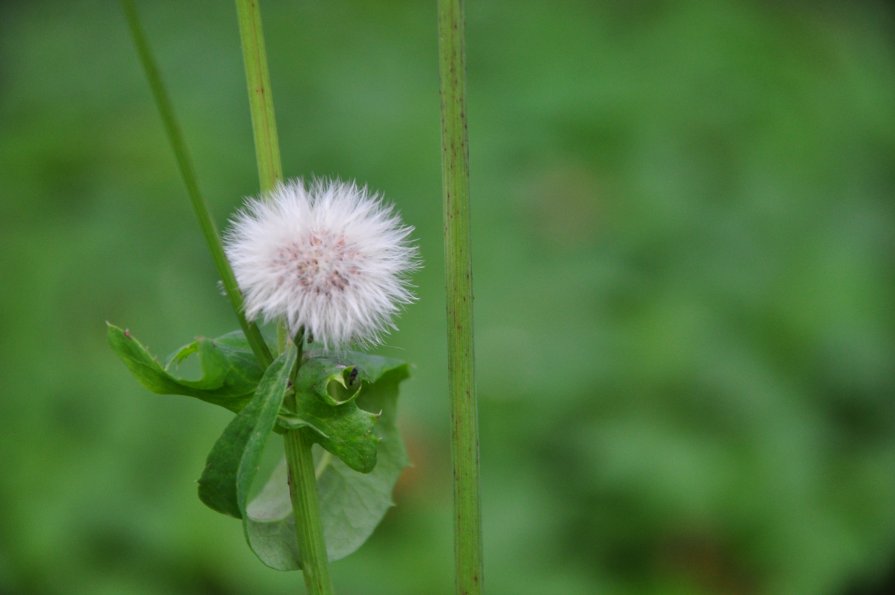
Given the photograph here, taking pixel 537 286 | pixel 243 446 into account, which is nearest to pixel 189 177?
pixel 243 446

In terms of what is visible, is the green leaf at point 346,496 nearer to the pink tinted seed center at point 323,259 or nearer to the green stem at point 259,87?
the pink tinted seed center at point 323,259

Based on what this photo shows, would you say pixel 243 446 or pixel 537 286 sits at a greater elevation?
pixel 537 286

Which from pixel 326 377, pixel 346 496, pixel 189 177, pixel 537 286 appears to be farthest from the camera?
pixel 537 286

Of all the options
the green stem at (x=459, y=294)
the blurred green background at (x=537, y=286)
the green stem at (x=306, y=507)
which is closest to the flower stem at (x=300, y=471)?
the green stem at (x=306, y=507)

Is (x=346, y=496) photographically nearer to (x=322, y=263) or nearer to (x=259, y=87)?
(x=322, y=263)

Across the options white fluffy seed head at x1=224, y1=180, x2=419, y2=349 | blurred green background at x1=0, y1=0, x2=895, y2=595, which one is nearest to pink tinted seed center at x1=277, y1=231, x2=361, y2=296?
white fluffy seed head at x1=224, y1=180, x2=419, y2=349

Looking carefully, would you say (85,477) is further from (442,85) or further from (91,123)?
(442,85)
